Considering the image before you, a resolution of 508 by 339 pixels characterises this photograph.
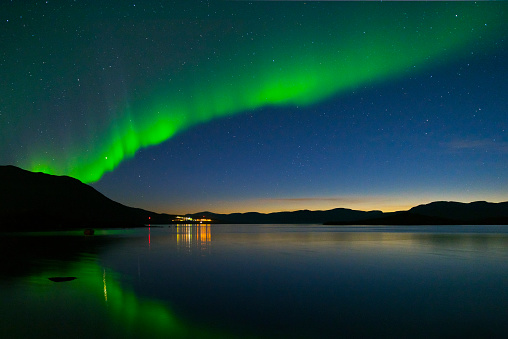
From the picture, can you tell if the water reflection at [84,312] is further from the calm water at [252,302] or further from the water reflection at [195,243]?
the water reflection at [195,243]

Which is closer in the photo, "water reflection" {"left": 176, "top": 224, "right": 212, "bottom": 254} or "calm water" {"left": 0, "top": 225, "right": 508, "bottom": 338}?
"calm water" {"left": 0, "top": 225, "right": 508, "bottom": 338}

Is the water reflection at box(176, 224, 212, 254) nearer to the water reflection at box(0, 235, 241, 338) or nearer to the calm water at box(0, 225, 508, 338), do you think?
the calm water at box(0, 225, 508, 338)

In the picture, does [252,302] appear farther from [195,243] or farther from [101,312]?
[195,243]

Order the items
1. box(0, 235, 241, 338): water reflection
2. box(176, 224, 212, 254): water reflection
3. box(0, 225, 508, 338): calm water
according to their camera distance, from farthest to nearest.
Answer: box(176, 224, 212, 254): water reflection
box(0, 225, 508, 338): calm water
box(0, 235, 241, 338): water reflection

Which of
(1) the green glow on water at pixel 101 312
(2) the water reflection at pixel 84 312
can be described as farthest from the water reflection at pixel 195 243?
(1) the green glow on water at pixel 101 312

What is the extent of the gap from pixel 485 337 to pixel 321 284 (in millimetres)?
10030

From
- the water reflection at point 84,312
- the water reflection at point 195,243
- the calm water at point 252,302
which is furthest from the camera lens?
the water reflection at point 195,243

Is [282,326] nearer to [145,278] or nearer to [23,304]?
[23,304]

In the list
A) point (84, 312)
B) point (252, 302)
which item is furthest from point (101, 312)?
point (252, 302)

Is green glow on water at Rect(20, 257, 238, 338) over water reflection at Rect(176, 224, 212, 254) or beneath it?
over

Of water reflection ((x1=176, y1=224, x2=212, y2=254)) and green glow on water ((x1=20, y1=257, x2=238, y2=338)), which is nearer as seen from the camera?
green glow on water ((x1=20, y1=257, x2=238, y2=338))

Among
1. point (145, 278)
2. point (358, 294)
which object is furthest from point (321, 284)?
point (145, 278)

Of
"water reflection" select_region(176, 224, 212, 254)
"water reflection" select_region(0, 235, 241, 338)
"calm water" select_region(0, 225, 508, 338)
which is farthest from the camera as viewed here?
"water reflection" select_region(176, 224, 212, 254)

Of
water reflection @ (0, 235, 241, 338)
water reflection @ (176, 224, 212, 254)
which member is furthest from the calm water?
water reflection @ (176, 224, 212, 254)
